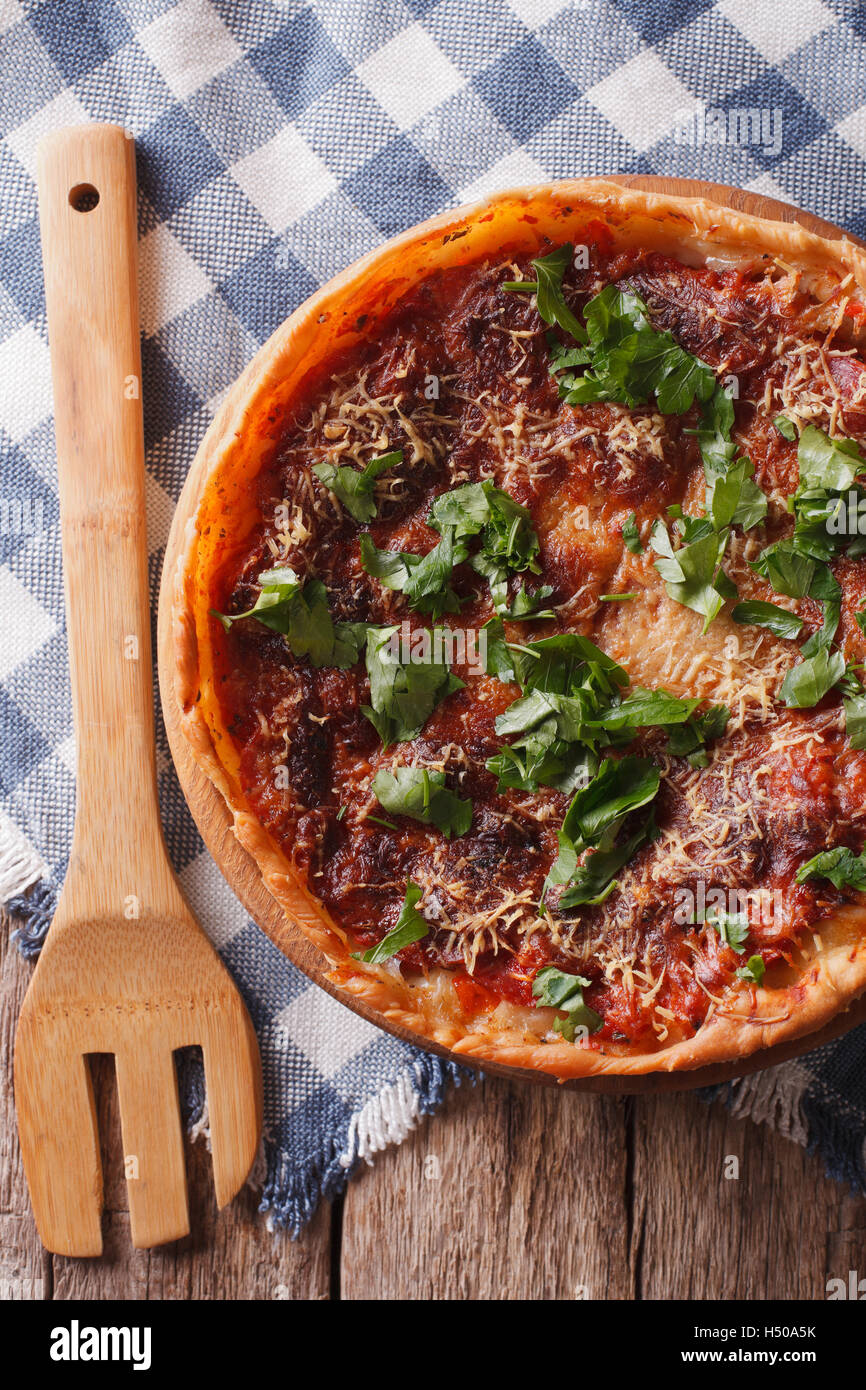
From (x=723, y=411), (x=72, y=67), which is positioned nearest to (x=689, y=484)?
(x=723, y=411)

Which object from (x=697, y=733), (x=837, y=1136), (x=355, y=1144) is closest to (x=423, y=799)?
(x=697, y=733)

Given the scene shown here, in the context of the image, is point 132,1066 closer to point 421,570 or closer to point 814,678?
point 421,570

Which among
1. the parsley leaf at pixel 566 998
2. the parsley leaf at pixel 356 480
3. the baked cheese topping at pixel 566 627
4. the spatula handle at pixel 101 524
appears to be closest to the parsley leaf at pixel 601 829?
the baked cheese topping at pixel 566 627

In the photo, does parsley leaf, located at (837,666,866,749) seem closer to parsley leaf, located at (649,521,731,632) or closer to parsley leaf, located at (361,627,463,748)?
parsley leaf, located at (649,521,731,632)

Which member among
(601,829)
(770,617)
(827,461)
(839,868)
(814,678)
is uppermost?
(827,461)

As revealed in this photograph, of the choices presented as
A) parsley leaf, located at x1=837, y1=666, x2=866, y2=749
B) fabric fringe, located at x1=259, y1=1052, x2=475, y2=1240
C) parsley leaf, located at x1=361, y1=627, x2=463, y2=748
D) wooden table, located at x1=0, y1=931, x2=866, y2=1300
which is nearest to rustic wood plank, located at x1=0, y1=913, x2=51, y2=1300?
wooden table, located at x1=0, y1=931, x2=866, y2=1300

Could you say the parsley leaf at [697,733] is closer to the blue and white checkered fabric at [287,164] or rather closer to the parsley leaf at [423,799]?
the parsley leaf at [423,799]

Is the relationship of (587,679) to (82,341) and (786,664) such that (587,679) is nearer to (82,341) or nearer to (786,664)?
(786,664)
